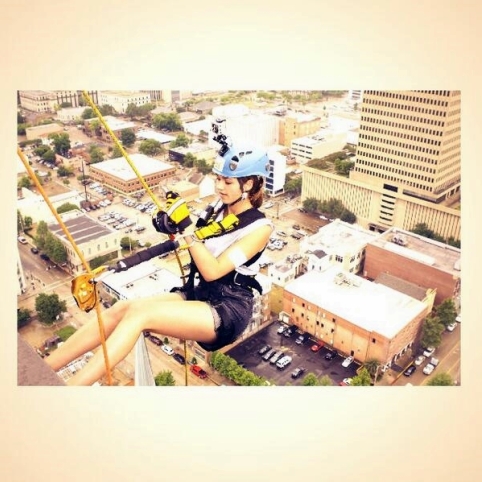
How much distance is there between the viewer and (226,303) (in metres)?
4.04

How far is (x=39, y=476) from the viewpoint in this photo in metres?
4.73

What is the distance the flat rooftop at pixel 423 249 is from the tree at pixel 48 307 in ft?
10.6

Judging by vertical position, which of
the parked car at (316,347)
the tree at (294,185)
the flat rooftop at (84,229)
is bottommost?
the parked car at (316,347)

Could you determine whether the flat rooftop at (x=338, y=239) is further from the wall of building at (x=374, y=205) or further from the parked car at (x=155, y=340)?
the parked car at (x=155, y=340)

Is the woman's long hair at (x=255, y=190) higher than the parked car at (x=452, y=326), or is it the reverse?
the woman's long hair at (x=255, y=190)

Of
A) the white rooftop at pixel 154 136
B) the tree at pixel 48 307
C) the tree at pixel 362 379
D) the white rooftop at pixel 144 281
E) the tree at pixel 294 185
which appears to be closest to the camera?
the white rooftop at pixel 144 281

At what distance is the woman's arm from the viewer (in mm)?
3729

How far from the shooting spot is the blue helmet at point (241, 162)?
393cm

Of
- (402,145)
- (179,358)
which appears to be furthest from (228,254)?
(402,145)

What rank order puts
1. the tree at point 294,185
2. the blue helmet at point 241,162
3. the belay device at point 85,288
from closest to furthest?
the belay device at point 85,288, the blue helmet at point 241,162, the tree at point 294,185

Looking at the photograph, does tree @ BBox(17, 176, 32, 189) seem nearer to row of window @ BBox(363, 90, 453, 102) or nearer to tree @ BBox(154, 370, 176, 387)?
tree @ BBox(154, 370, 176, 387)

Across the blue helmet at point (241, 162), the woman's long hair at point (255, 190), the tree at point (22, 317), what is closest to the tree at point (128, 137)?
the blue helmet at point (241, 162)

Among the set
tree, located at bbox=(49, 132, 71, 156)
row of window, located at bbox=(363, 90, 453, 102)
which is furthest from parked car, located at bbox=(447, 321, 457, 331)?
tree, located at bbox=(49, 132, 71, 156)
